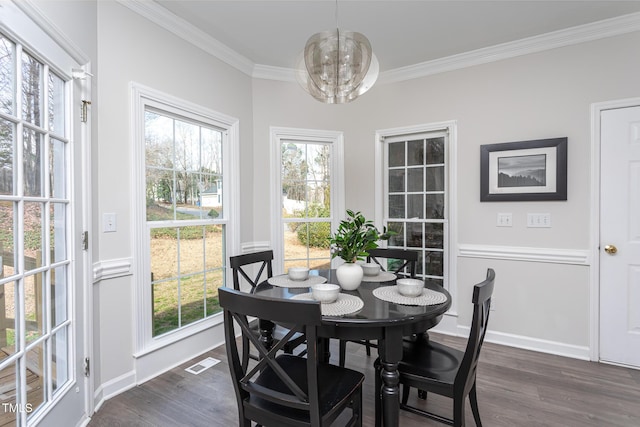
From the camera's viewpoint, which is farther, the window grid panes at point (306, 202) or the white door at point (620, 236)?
the window grid panes at point (306, 202)

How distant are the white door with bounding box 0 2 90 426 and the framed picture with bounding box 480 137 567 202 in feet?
10.6

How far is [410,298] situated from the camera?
1.76 meters

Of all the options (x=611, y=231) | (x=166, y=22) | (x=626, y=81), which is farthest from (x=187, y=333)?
(x=626, y=81)

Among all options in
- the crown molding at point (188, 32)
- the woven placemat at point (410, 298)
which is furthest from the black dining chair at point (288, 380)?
the crown molding at point (188, 32)

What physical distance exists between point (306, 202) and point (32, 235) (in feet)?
8.21

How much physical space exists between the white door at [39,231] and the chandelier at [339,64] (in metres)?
1.36

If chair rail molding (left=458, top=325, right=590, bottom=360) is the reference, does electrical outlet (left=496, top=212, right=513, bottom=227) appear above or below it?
above

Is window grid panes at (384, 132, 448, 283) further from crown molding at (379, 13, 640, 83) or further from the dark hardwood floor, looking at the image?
the dark hardwood floor

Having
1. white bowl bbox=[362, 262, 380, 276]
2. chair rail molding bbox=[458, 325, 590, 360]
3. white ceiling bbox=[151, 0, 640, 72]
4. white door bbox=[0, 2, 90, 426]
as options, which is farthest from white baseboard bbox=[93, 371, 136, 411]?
chair rail molding bbox=[458, 325, 590, 360]

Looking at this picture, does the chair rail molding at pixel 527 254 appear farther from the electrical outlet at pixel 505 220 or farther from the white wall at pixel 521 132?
the electrical outlet at pixel 505 220

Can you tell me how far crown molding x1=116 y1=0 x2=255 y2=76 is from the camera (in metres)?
2.29

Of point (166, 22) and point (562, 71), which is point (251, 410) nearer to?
point (166, 22)

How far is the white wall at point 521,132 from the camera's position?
8.86 feet

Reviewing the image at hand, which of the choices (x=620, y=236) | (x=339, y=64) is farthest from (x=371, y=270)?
(x=620, y=236)
